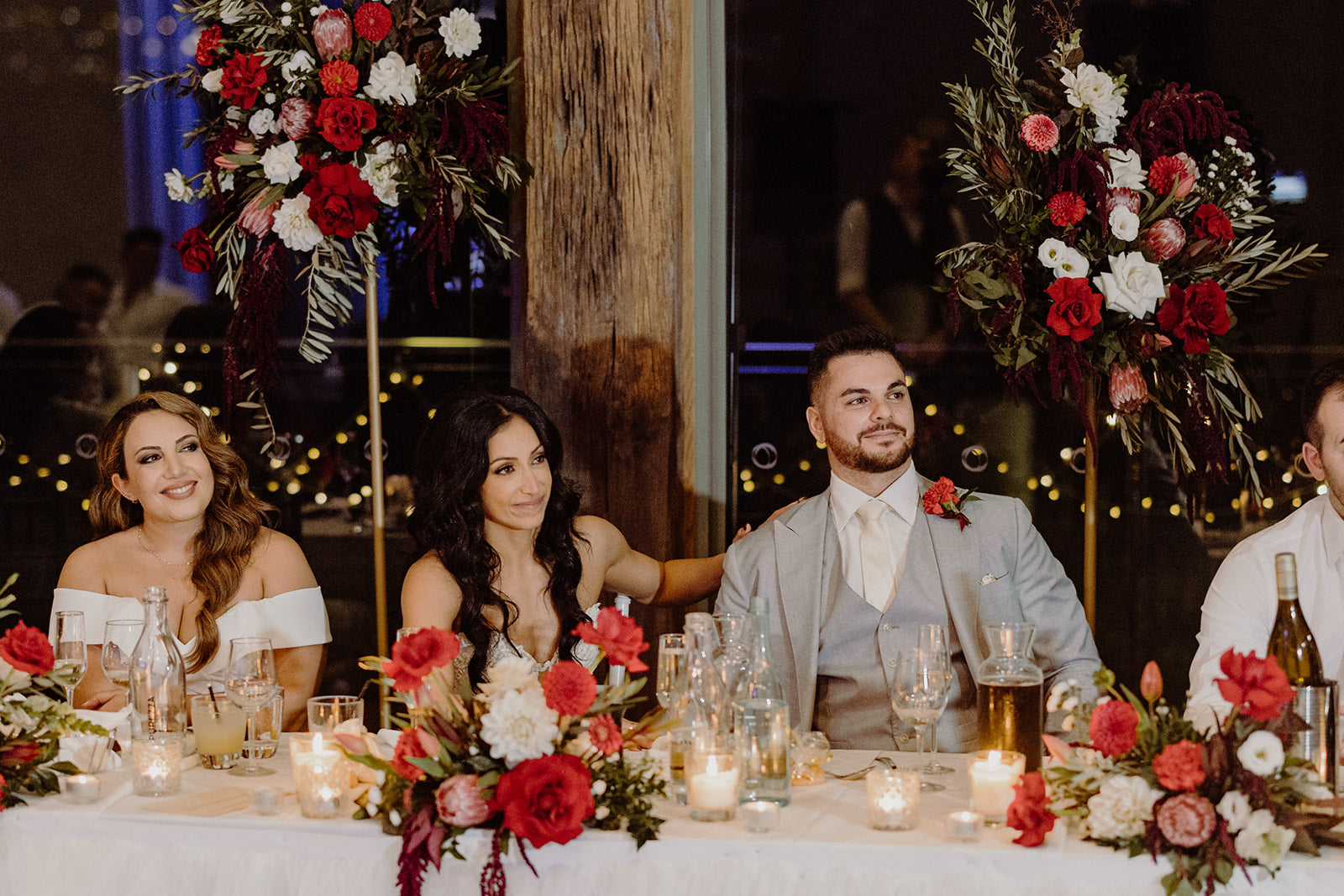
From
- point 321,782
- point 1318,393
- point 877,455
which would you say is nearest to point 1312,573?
point 1318,393

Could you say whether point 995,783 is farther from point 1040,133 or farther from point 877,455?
point 1040,133

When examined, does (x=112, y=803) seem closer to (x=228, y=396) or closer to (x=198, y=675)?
(x=198, y=675)

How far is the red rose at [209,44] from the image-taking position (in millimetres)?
2871

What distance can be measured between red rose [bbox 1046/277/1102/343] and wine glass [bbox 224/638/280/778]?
1705mm

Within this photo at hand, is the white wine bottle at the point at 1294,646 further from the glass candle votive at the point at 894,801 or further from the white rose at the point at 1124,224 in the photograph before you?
the white rose at the point at 1124,224

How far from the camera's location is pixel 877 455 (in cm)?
273

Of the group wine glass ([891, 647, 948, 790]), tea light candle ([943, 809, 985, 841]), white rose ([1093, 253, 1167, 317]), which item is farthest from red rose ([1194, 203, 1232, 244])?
tea light candle ([943, 809, 985, 841])

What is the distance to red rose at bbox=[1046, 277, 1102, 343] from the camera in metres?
2.55

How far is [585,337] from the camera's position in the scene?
10.6 ft

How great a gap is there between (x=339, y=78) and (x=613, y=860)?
1912mm

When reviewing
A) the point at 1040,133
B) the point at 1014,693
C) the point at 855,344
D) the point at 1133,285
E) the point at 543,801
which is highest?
the point at 1040,133

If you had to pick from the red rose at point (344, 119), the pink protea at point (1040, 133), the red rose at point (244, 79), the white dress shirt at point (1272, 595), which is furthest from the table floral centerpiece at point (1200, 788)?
the red rose at point (244, 79)

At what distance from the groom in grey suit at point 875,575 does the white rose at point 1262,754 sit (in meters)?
1.06

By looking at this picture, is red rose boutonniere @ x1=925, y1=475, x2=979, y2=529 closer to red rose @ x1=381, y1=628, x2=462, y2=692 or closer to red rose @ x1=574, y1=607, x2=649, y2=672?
red rose @ x1=574, y1=607, x2=649, y2=672
